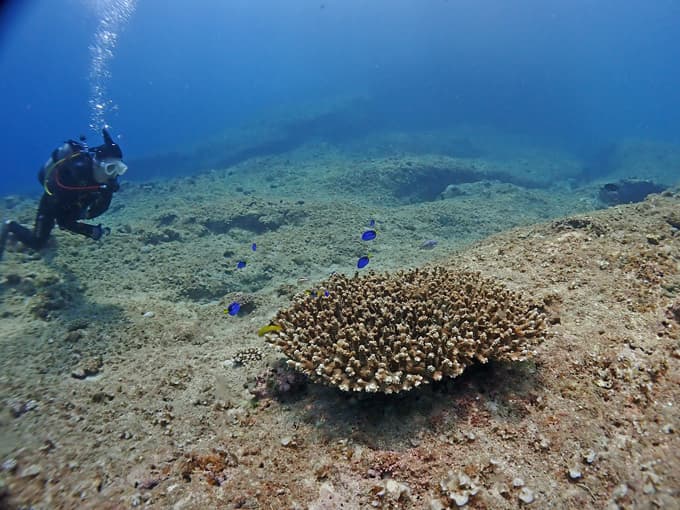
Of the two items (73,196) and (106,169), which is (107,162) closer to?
(106,169)

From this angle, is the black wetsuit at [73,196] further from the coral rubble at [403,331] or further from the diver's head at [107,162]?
the coral rubble at [403,331]

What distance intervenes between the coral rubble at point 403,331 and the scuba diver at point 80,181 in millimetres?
6586

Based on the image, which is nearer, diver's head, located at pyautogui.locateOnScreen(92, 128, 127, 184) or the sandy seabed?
the sandy seabed

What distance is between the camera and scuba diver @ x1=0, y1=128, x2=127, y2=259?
8.32m

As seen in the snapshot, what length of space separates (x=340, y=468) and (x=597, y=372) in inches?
108

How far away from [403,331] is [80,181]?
8644 millimetres

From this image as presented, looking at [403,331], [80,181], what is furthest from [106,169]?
[403,331]

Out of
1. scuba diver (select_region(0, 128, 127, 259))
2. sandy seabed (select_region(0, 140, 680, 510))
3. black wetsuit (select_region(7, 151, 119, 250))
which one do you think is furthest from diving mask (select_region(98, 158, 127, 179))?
sandy seabed (select_region(0, 140, 680, 510))

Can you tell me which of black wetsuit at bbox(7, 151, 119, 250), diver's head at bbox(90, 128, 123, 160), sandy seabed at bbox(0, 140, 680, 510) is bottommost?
sandy seabed at bbox(0, 140, 680, 510)

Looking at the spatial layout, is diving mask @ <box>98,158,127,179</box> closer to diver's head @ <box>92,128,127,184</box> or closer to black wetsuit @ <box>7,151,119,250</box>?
diver's head @ <box>92,128,127,184</box>

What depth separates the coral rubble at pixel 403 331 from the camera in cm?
359

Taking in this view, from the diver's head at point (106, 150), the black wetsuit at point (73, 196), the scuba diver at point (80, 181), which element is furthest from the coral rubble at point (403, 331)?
the diver's head at point (106, 150)

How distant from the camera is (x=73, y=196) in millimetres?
8719

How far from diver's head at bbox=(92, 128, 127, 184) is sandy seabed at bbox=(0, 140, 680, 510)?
9.35 ft
